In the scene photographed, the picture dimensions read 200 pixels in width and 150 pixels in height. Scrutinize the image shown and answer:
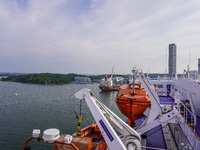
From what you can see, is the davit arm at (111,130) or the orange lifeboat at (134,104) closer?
the davit arm at (111,130)

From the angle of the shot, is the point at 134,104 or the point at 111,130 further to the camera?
the point at 134,104

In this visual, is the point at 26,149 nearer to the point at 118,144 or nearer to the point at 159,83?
the point at 118,144

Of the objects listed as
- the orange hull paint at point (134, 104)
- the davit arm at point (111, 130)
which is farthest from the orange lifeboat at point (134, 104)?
the davit arm at point (111, 130)

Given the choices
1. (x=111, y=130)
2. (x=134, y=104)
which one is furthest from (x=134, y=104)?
(x=111, y=130)

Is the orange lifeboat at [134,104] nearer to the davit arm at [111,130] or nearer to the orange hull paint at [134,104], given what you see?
the orange hull paint at [134,104]

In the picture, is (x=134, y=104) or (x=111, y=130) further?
(x=134, y=104)

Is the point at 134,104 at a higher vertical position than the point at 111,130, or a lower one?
higher

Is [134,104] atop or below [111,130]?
atop

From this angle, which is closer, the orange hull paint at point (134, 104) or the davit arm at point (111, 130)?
the davit arm at point (111, 130)

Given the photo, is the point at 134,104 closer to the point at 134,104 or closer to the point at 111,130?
the point at 134,104

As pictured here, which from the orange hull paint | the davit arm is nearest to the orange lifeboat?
the orange hull paint

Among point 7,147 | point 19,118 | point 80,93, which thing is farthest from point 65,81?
point 80,93

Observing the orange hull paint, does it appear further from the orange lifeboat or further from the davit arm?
the davit arm

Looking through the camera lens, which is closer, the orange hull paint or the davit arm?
the davit arm
